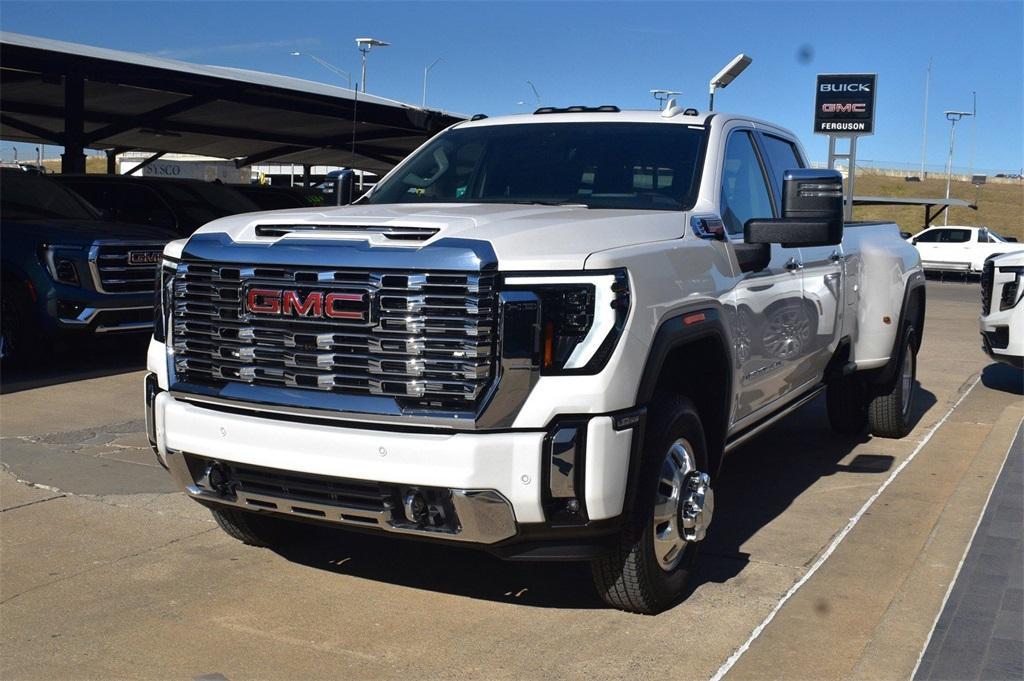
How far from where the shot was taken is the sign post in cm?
2952

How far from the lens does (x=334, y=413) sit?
385 cm

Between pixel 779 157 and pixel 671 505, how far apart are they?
2.86m

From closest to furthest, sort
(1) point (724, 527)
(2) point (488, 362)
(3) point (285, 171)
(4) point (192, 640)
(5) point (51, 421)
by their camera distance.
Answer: (2) point (488, 362), (4) point (192, 640), (1) point (724, 527), (5) point (51, 421), (3) point (285, 171)

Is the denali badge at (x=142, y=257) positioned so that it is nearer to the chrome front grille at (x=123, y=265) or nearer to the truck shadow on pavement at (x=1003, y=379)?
the chrome front grille at (x=123, y=265)

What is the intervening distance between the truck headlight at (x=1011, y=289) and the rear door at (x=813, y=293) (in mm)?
4076

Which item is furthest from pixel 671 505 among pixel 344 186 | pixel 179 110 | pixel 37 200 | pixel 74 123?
pixel 179 110

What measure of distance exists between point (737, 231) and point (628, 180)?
1.82 ft

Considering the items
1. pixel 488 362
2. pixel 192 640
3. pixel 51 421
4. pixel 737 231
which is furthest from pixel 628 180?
pixel 51 421

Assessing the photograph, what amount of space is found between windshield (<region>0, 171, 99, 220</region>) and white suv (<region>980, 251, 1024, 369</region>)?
8.69 m

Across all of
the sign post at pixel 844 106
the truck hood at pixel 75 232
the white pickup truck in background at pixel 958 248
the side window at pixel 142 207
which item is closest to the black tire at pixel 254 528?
the truck hood at pixel 75 232

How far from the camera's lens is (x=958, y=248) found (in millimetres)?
32312

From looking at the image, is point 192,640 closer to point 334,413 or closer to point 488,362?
point 334,413

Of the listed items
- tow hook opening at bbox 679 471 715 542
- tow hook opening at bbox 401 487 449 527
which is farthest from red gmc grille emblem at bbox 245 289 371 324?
tow hook opening at bbox 679 471 715 542

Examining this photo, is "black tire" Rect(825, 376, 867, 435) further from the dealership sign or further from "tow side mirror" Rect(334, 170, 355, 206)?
the dealership sign
